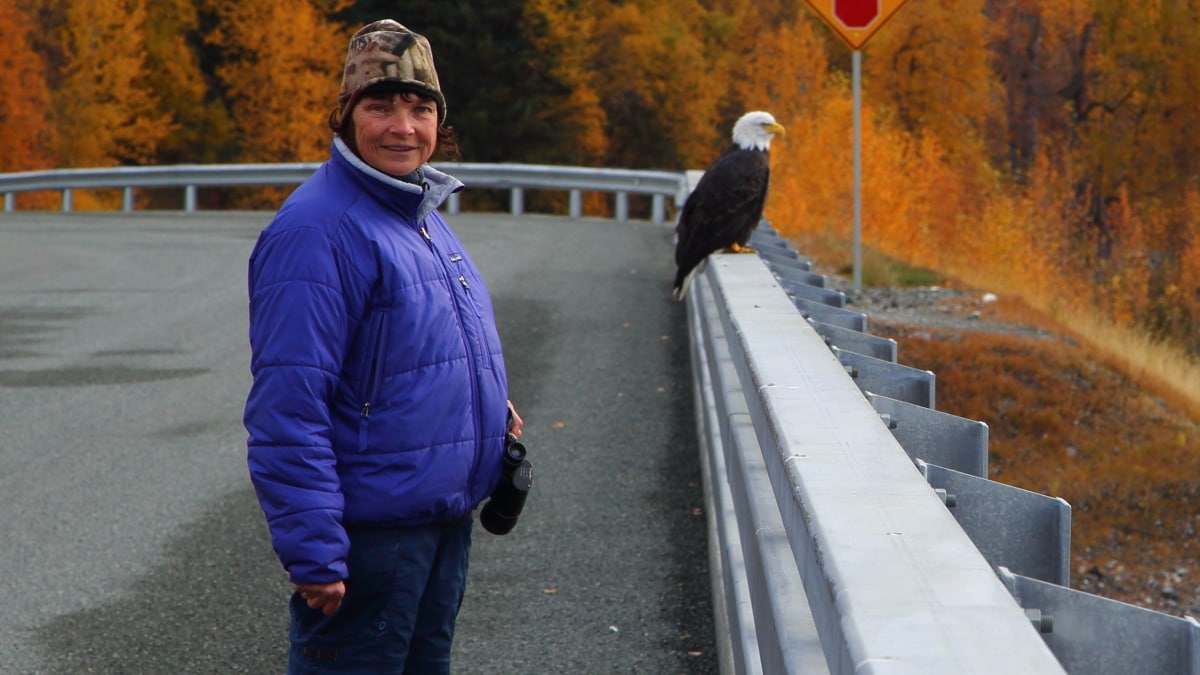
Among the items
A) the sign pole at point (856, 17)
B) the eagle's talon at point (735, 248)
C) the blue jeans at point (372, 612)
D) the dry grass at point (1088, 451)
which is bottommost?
the dry grass at point (1088, 451)

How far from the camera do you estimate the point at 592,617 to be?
5.30 m

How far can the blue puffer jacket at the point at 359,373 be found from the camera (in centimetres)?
296

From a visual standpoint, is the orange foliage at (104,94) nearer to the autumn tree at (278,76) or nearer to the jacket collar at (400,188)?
the autumn tree at (278,76)

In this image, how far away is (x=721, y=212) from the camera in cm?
1141

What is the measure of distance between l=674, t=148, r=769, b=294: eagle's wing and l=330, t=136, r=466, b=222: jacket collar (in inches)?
307

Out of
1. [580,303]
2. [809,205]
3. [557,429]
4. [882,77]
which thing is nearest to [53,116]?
[882,77]

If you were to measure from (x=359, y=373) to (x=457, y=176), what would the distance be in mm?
22803

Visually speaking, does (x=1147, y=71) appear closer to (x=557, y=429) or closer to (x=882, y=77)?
(x=882, y=77)

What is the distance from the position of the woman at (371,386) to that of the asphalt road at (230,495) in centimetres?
169

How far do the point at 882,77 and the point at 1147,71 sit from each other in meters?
10.1

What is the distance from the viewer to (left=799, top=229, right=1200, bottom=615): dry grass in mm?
11797

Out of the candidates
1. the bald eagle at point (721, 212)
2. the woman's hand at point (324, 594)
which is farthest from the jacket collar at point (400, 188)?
the bald eagle at point (721, 212)

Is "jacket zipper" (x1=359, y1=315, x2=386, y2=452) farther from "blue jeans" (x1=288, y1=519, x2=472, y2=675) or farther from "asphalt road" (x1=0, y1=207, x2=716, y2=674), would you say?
"asphalt road" (x1=0, y1=207, x2=716, y2=674)

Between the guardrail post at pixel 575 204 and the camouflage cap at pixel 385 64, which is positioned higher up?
the camouflage cap at pixel 385 64
